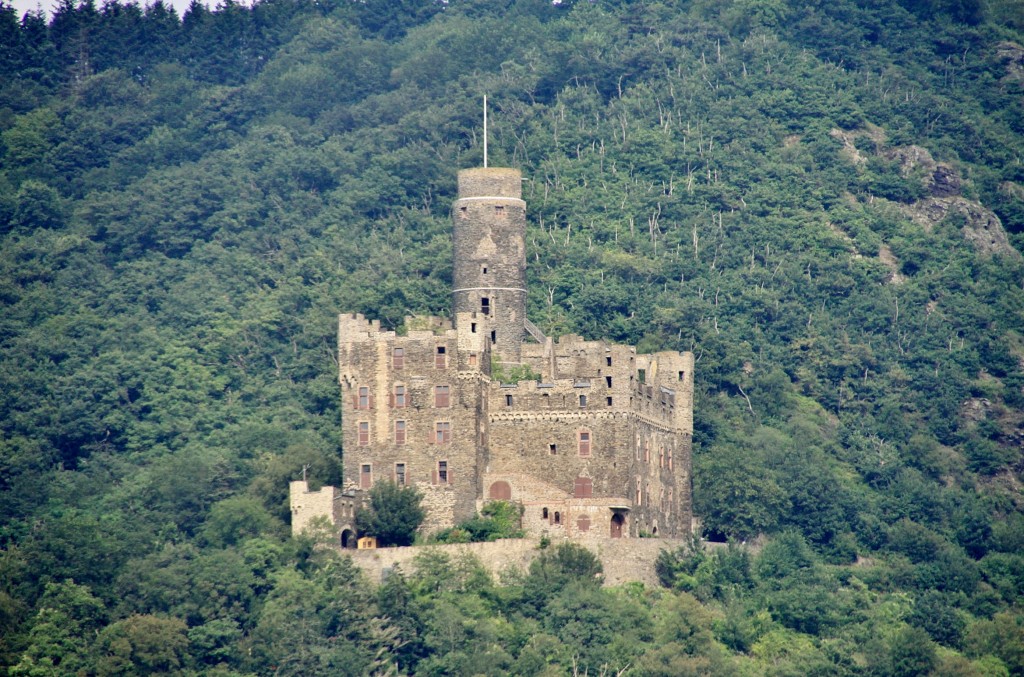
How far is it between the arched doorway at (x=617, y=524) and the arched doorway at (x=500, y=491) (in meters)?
3.64

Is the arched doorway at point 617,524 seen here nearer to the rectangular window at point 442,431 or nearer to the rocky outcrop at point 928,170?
the rectangular window at point 442,431

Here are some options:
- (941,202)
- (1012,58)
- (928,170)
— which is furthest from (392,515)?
(1012,58)

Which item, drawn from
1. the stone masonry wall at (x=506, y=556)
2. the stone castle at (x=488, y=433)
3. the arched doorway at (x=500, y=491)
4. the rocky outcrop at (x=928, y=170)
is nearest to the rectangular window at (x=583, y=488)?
the stone castle at (x=488, y=433)

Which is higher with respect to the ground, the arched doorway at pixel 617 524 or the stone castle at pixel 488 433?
the stone castle at pixel 488 433

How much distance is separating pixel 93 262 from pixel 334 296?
15105mm

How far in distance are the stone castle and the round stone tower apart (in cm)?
164

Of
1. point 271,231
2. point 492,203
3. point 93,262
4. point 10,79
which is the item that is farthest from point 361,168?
point 492,203

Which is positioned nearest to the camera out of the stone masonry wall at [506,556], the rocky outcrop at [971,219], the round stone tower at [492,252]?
the stone masonry wall at [506,556]

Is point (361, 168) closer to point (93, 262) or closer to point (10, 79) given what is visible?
point (93, 262)

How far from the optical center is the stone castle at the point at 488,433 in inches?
3455

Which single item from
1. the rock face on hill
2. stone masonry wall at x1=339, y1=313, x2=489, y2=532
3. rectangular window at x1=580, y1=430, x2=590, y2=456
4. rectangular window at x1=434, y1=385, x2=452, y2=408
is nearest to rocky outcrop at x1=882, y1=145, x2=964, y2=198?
the rock face on hill

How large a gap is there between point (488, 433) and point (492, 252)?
726 cm

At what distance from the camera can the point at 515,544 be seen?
283 feet

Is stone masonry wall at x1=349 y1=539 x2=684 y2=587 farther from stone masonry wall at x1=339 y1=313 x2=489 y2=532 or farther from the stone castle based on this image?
stone masonry wall at x1=339 y1=313 x2=489 y2=532
